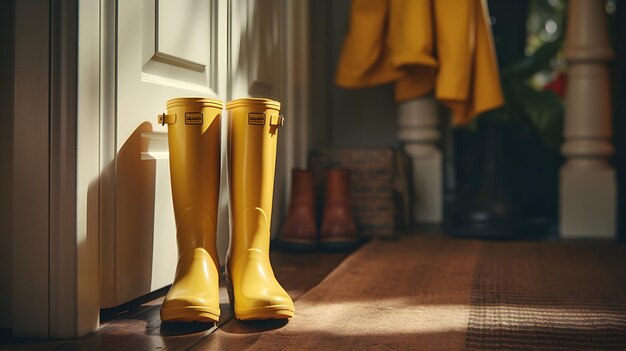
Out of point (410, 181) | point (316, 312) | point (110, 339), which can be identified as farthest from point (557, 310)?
point (410, 181)

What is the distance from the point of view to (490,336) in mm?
940

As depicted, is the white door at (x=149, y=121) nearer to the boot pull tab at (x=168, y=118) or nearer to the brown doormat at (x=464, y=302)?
the boot pull tab at (x=168, y=118)

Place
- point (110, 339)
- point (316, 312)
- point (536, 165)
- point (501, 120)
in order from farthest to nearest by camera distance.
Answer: point (536, 165) < point (501, 120) < point (316, 312) < point (110, 339)

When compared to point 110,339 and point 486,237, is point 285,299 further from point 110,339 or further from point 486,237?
point 486,237

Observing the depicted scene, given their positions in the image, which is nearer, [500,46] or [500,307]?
[500,307]

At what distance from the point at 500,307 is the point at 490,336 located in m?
0.21

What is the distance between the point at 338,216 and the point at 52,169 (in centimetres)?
106

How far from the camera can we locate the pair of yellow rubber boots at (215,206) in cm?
100

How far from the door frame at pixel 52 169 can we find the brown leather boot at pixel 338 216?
0.97 meters

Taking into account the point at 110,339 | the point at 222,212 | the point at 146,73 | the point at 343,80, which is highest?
the point at 343,80

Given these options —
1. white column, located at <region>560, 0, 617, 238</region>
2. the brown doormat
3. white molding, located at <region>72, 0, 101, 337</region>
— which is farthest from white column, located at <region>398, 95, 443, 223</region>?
white molding, located at <region>72, 0, 101, 337</region>

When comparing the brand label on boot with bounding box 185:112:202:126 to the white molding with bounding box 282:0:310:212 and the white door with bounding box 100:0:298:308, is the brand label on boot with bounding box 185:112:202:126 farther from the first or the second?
the white molding with bounding box 282:0:310:212

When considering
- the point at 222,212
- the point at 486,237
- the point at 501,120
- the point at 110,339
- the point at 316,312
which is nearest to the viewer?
the point at 110,339

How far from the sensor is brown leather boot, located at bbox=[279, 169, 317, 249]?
6.01 ft
